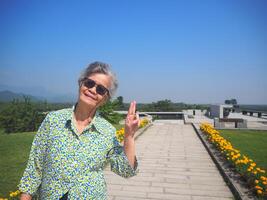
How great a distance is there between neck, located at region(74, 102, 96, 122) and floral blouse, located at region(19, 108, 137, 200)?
7 cm

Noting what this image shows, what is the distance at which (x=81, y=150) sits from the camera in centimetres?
209

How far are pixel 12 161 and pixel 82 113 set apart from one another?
6447 mm

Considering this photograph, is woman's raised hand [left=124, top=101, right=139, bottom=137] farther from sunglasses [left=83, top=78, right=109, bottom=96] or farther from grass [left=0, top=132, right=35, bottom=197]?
grass [left=0, top=132, right=35, bottom=197]

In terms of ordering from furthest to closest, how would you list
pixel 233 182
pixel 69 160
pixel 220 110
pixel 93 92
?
1. pixel 220 110
2. pixel 233 182
3. pixel 93 92
4. pixel 69 160

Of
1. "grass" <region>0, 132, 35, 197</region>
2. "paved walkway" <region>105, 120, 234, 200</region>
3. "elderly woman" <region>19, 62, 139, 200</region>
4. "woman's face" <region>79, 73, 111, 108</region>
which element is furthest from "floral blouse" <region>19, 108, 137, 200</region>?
"grass" <region>0, 132, 35, 197</region>

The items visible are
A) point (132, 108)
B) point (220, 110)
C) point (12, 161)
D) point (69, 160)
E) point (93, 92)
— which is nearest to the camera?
point (69, 160)

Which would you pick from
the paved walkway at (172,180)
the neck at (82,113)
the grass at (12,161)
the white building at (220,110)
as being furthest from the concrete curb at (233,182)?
the white building at (220,110)

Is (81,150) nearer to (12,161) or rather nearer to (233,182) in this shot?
(233,182)

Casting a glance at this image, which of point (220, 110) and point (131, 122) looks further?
point (220, 110)

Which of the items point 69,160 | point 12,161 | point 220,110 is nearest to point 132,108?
point 69,160

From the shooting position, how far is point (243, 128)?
17.8m

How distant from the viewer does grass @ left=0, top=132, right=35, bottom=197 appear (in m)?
5.55

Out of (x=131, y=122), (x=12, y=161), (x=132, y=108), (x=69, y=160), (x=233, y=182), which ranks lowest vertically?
(x=12, y=161)

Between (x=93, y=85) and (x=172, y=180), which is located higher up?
(x=93, y=85)
